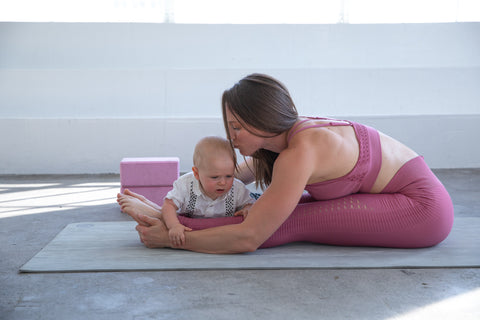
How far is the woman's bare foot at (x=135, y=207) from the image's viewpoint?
8.80 ft

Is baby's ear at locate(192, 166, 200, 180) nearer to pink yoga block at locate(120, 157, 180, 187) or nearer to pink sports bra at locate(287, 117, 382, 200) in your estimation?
pink sports bra at locate(287, 117, 382, 200)

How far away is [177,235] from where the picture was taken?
8.34 feet

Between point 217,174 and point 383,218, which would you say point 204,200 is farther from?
point 383,218

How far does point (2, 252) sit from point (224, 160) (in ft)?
4.04

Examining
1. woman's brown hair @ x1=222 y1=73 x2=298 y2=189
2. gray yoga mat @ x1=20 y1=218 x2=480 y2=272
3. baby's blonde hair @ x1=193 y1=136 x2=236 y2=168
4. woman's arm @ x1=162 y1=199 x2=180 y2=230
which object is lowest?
gray yoga mat @ x1=20 y1=218 x2=480 y2=272

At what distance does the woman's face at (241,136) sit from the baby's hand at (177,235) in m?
0.51

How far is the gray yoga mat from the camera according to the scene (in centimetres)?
231

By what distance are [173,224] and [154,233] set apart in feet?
0.36

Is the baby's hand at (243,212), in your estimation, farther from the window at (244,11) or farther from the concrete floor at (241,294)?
the window at (244,11)

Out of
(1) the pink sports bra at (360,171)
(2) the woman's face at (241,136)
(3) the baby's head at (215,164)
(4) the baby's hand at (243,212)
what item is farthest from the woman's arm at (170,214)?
(1) the pink sports bra at (360,171)

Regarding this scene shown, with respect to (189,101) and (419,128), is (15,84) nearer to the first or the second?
(189,101)

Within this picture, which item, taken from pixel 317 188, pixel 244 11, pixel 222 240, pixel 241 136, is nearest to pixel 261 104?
pixel 241 136

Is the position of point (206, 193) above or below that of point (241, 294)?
above

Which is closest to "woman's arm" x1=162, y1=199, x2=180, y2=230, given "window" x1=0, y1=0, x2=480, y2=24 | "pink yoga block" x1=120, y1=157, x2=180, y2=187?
"pink yoga block" x1=120, y1=157, x2=180, y2=187
